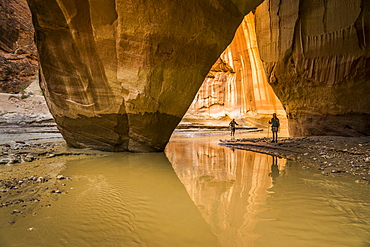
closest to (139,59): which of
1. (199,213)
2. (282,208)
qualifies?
(199,213)

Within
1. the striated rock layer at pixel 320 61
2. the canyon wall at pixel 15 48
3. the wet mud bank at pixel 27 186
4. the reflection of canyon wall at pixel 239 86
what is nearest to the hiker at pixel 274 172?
the wet mud bank at pixel 27 186

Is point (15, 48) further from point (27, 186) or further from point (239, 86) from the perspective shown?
point (27, 186)

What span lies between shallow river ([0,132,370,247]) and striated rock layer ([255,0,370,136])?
5783 millimetres

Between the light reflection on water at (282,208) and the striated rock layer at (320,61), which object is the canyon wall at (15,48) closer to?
the striated rock layer at (320,61)

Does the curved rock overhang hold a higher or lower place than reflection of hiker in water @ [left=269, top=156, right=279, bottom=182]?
higher

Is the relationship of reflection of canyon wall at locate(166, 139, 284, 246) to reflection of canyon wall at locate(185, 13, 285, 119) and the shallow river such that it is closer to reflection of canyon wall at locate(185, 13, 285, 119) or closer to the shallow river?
the shallow river

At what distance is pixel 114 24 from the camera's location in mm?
4668

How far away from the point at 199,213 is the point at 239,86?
23379 mm

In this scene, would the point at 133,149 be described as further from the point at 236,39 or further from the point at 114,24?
the point at 236,39

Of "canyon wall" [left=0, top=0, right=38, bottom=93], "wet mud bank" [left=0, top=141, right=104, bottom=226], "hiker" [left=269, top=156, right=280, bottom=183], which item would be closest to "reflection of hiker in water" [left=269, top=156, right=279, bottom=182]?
"hiker" [left=269, top=156, right=280, bottom=183]

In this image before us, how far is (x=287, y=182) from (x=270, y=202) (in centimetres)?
88

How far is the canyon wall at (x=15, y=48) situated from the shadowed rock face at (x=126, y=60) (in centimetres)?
2657

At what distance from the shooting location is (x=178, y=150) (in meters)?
6.48

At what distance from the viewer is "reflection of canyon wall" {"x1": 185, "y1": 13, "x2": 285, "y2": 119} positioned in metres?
20.7
